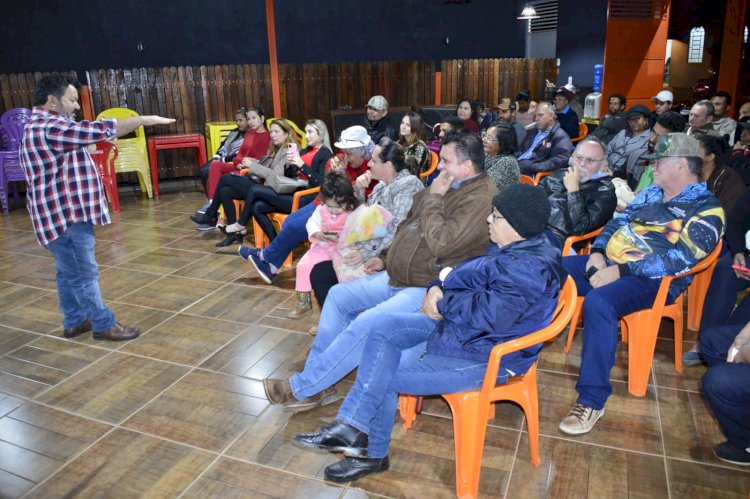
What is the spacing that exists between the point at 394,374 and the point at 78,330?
2385 mm

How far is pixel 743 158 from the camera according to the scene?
13.8ft

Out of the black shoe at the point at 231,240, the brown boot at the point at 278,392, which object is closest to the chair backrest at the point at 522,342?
the brown boot at the point at 278,392

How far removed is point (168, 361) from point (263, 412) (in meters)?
0.82

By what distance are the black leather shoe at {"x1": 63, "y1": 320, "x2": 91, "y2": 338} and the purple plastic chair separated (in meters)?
4.13

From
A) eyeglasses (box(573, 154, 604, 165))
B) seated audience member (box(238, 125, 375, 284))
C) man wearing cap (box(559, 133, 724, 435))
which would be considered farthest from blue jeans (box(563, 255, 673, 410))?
seated audience member (box(238, 125, 375, 284))

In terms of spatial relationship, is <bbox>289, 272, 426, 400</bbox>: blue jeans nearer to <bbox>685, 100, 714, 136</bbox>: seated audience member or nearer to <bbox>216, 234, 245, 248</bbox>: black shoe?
<bbox>216, 234, 245, 248</bbox>: black shoe

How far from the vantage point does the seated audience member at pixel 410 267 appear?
2.55 metres

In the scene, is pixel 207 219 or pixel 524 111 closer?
pixel 207 219

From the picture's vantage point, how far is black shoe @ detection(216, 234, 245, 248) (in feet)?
17.9

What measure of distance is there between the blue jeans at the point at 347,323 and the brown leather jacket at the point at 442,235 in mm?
97

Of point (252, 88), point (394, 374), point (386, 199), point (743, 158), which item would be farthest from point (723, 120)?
point (252, 88)

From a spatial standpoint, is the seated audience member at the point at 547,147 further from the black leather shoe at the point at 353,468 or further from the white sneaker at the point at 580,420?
the black leather shoe at the point at 353,468

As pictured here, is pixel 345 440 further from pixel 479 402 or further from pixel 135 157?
pixel 135 157

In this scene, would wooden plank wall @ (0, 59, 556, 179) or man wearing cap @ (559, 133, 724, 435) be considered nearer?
man wearing cap @ (559, 133, 724, 435)
